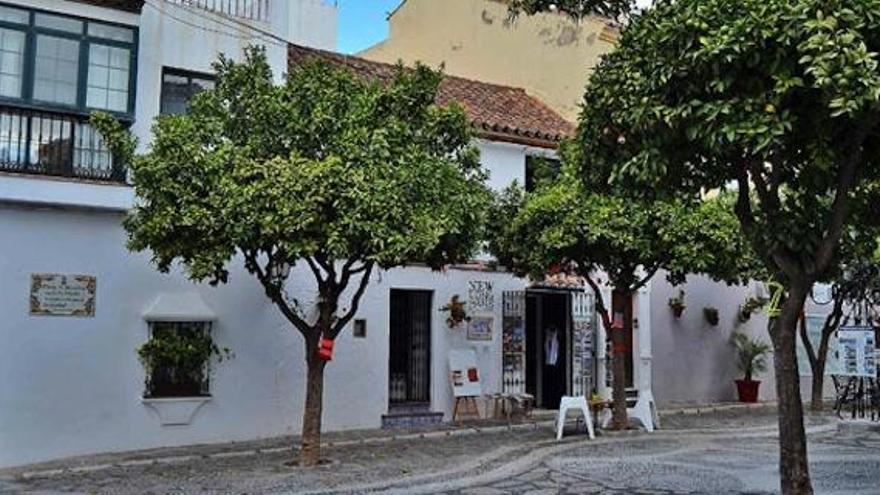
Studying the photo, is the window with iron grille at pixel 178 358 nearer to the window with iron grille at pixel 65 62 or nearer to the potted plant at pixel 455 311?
the window with iron grille at pixel 65 62

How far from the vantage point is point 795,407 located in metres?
7.02

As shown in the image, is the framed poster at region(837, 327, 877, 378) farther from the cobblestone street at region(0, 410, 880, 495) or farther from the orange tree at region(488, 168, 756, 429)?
the orange tree at region(488, 168, 756, 429)

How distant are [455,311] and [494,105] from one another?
5.25 metres

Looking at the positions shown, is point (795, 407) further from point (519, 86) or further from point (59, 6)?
point (519, 86)

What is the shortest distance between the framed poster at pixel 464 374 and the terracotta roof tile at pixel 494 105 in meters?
4.23

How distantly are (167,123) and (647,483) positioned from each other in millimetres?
7036

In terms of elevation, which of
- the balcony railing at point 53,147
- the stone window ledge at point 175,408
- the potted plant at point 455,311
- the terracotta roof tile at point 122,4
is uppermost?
the terracotta roof tile at point 122,4

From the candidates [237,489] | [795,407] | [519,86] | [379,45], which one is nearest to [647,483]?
[795,407]

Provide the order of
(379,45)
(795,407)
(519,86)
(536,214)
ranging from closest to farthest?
(795,407) < (536,214) < (519,86) < (379,45)

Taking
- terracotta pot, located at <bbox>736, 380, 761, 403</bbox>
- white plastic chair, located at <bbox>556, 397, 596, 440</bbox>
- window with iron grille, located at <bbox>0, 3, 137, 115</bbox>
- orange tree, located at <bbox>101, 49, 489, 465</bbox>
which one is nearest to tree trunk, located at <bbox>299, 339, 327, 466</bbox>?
orange tree, located at <bbox>101, 49, 489, 465</bbox>

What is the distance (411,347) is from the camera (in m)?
17.4

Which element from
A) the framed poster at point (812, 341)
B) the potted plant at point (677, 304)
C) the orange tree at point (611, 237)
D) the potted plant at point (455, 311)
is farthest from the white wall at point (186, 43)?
the framed poster at point (812, 341)

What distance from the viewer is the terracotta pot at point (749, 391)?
867 inches

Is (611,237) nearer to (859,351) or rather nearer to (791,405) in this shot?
(859,351)
